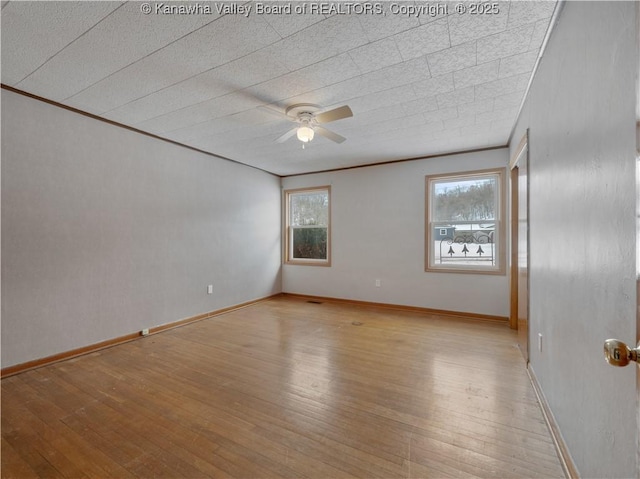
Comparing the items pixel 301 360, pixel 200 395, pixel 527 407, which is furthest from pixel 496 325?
pixel 200 395

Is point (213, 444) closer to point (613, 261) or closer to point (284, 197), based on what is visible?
point (613, 261)

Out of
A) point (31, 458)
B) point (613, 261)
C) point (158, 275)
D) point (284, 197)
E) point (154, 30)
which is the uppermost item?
point (154, 30)

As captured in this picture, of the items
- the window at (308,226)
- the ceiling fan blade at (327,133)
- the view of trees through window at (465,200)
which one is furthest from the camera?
the window at (308,226)

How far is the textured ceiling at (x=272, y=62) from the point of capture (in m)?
1.79

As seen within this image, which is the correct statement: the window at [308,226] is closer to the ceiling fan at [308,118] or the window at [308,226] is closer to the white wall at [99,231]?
the white wall at [99,231]

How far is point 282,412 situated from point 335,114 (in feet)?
8.02

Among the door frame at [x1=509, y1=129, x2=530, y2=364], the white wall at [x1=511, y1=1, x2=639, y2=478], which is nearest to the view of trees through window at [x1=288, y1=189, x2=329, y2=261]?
the door frame at [x1=509, y1=129, x2=530, y2=364]

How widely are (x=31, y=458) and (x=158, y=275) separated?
2.38 m

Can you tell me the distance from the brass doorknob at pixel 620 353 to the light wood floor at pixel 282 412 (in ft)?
4.05

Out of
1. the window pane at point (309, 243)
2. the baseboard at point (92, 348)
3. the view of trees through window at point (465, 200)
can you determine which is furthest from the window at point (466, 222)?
the baseboard at point (92, 348)

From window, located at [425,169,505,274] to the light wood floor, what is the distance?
1.38m

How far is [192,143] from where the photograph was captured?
416 centimetres

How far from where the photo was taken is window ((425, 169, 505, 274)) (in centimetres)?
434

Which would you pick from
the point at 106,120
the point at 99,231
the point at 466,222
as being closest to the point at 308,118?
the point at 106,120
